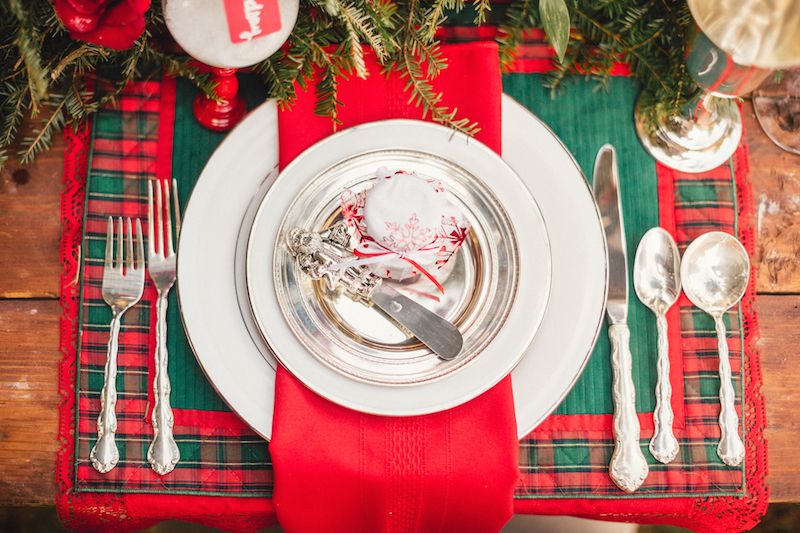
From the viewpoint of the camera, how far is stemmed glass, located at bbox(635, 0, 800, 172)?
0.49m

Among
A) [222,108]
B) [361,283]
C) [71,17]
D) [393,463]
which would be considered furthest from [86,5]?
[393,463]

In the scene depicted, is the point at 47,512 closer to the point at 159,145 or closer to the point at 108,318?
the point at 108,318

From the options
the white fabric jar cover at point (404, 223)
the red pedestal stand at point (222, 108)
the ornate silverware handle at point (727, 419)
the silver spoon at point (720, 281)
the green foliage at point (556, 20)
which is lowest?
the ornate silverware handle at point (727, 419)

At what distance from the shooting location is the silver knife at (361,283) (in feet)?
1.81

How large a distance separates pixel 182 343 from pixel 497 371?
12.1 inches

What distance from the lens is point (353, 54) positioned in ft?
1.80

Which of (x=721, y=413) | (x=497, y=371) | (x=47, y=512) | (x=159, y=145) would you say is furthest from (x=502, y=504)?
(x=47, y=512)

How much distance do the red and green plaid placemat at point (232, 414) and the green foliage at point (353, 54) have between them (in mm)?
29

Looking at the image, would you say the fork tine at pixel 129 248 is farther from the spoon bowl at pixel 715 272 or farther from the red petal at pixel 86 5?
the spoon bowl at pixel 715 272

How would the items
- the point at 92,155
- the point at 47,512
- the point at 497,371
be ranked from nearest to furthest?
1. the point at 497,371
2. the point at 92,155
3. the point at 47,512


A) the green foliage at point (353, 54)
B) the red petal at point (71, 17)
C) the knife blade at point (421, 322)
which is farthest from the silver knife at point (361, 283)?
the red petal at point (71, 17)

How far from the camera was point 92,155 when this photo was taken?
2.12ft

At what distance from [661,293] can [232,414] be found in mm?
439

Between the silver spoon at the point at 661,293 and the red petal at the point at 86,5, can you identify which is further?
the silver spoon at the point at 661,293
